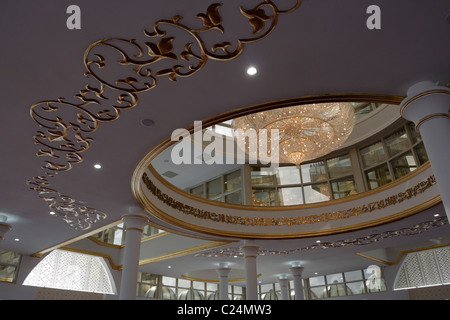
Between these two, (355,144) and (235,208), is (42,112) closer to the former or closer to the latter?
(235,208)

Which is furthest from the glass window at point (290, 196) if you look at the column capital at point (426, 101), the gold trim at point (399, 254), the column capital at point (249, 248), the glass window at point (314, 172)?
the column capital at point (426, 101)

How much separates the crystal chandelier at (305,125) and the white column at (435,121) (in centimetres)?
303

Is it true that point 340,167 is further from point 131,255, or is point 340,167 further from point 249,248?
point 131,255

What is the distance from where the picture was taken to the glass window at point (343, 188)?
13161 millimetres

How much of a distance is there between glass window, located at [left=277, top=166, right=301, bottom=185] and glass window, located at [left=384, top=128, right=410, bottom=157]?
363 cm

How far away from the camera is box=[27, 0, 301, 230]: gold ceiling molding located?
341 centimetres

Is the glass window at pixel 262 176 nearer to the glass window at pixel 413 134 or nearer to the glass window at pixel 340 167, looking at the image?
the glass window at pixel 340 167

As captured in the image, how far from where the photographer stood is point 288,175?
14469mm

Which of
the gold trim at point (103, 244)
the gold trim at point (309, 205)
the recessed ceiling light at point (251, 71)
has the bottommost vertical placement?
the recessed ceiling light at point (251, 71)

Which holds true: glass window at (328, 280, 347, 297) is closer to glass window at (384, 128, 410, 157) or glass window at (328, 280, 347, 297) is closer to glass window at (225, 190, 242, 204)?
glass window at (225, 190, 242, 204)

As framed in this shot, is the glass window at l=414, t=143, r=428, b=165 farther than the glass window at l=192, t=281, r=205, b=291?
No

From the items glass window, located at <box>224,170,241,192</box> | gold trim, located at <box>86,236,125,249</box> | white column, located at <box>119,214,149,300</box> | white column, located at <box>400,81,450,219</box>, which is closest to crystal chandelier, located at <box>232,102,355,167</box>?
white column, located at <box>400,81,450,219</box>

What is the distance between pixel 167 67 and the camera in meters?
3.97
